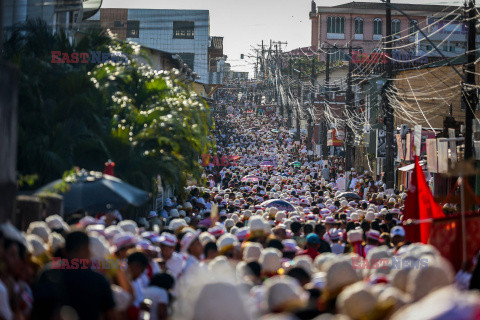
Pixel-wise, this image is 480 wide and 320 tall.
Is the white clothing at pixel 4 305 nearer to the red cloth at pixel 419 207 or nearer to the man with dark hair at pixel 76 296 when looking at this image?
the man with dark hair at pixel 76 296

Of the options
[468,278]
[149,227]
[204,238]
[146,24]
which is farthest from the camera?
[146,24]

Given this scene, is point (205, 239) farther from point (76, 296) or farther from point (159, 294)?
point (76, 296)

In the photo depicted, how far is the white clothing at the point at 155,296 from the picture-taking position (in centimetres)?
807

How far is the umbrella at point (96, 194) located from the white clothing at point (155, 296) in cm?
333

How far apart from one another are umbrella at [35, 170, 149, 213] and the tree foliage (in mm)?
3957

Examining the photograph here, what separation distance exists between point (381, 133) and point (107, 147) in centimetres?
2896

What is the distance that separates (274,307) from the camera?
20.1ft

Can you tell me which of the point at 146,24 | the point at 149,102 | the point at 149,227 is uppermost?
the point at 146,24

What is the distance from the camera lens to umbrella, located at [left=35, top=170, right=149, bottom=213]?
38.2 feet

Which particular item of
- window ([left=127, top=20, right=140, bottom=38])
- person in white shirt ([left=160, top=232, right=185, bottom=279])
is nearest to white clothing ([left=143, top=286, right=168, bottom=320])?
person in white shirt ([left=160, top=232, right=185, bottom=279])

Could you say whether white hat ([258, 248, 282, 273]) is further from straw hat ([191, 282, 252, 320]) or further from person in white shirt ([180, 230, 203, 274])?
straw hat ([191, 282, 252, 320])

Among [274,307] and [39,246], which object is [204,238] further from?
[274,307]

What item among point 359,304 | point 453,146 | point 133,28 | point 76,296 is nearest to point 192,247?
point 76,296

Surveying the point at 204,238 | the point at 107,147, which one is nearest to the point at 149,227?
the point at 107,147
